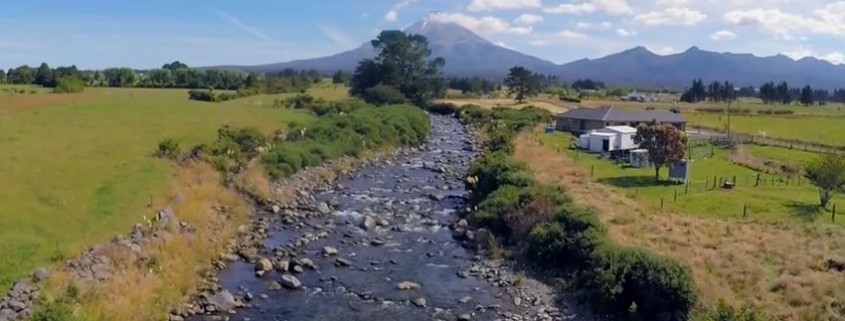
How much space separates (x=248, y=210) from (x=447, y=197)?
11676 mm

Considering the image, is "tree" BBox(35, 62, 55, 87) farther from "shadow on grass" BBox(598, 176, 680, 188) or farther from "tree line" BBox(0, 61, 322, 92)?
"shadow on grass" BBox(598, 176, 680, 188)

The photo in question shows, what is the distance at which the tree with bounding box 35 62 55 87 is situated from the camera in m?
102

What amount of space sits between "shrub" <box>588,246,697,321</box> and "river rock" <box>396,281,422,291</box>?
607cm

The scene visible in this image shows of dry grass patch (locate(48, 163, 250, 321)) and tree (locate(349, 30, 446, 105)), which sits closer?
dry grass patch (locate(48, 163, 250, 321))

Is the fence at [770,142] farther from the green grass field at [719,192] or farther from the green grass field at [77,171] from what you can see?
the green grass field at [77,171]

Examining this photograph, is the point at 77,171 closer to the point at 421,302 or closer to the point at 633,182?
the point at 421,302

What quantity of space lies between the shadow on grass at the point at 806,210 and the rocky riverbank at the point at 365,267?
1426 centimetres

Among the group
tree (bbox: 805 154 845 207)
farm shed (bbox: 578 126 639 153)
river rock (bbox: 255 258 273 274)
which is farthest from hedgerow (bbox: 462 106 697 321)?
farm shed (bbox: 578 126 639 153)

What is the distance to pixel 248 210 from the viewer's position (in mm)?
35188

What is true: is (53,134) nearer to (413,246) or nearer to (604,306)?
(413,246)

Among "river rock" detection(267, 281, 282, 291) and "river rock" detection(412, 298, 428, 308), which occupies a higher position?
"river rock" detection(267, 281, 282, 291)

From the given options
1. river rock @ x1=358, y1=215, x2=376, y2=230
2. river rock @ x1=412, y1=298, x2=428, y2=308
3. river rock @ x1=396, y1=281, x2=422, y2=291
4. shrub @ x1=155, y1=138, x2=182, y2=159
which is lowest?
river rock @ x1=412, y1=298, x2=428, y2=308

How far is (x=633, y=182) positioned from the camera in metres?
41.2

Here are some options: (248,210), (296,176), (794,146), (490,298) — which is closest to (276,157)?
(296,176)
